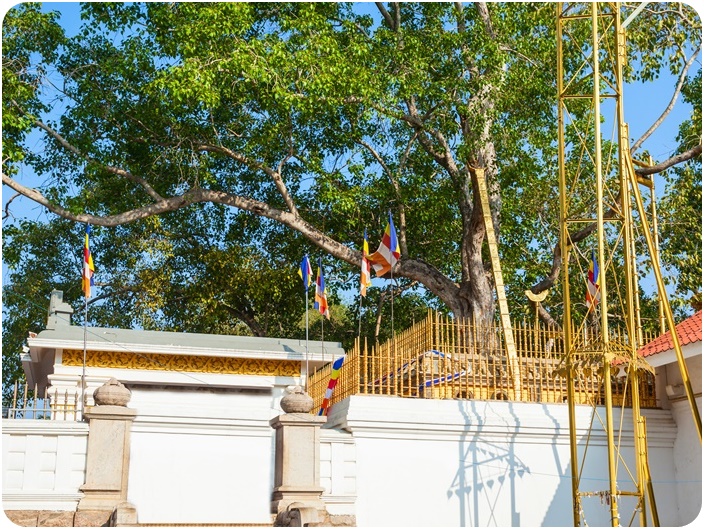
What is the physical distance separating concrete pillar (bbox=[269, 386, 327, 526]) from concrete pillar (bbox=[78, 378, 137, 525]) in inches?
67.1

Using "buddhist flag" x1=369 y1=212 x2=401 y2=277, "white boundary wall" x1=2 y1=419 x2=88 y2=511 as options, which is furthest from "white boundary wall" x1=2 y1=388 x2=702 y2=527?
"buddhist flag" x1=369 y1=212 x2=401 y2=277

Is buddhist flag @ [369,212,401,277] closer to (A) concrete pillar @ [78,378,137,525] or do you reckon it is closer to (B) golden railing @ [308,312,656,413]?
(B) golden railing @ [308,312,656,413]

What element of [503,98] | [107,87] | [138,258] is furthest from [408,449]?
[138,258]

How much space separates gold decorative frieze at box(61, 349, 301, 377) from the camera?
15.8 meters

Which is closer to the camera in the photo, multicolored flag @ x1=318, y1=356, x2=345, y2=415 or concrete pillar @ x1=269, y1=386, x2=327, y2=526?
concrete pillar @ x1=269, y1=386, x2=327, y2=526

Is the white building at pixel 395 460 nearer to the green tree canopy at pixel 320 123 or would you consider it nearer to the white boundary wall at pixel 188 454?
the white boundary wall at pixel 188 454

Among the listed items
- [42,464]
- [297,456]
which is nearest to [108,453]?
[42,464]

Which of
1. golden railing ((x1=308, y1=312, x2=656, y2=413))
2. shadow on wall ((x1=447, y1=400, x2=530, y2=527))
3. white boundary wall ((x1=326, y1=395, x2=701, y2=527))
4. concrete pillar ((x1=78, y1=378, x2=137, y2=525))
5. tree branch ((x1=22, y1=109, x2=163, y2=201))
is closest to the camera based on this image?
concrete pillar ((x1=78, y1=378, x2=137, y2=525))

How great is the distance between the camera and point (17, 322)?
77.9 feet

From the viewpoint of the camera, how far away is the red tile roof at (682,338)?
39.8ft

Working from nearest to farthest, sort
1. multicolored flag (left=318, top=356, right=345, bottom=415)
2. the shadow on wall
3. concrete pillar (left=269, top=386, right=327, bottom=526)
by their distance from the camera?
1. concrete pillar (left=269, top=386, right=327, bottom=526)
2. the shadow on wall
3. multicolored flag (left=318, top=356, right=345, bottom=415)

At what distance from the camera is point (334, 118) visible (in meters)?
20.2

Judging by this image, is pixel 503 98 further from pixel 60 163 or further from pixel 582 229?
pixel 60 163

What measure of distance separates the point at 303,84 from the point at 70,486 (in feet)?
29.9
